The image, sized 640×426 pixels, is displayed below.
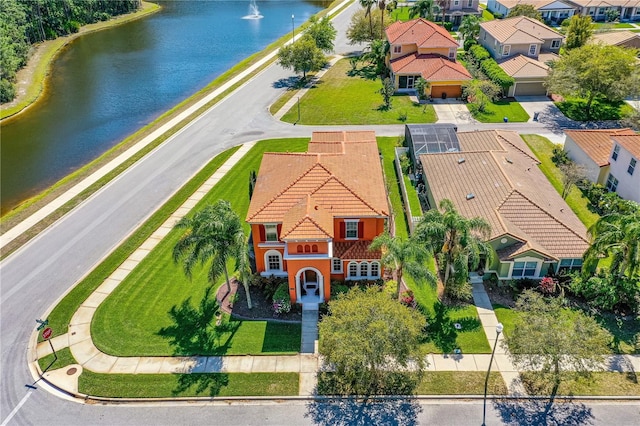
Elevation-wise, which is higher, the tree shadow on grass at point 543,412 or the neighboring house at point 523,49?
the neighboring house at point 523,49

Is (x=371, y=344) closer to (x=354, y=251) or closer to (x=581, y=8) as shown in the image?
(x=354, y=251)

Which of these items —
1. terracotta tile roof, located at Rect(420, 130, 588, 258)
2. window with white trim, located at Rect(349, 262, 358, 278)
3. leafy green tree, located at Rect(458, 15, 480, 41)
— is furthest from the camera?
leafy green tree, located at Rect(458, 15, 480, 41)

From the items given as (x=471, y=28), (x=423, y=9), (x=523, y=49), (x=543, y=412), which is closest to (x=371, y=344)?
(x=543, y=412)

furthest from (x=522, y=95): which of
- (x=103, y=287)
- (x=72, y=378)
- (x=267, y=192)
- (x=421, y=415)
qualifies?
(x=72, y=378)

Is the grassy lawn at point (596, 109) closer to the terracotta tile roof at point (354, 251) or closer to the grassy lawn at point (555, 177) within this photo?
the grassy lawn at point (555, 177)

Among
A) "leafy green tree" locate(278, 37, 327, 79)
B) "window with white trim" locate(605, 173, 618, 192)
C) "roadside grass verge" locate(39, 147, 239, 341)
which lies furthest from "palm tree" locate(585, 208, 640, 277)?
"leafy green tree" locate(278, 37, 327, 79)

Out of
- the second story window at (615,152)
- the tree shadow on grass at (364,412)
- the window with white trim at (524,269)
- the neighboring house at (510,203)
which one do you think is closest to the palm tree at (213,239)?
the tree shadow on grass at (364,412)

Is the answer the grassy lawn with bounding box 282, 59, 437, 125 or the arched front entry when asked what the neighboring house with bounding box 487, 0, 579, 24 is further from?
the arched front entry
